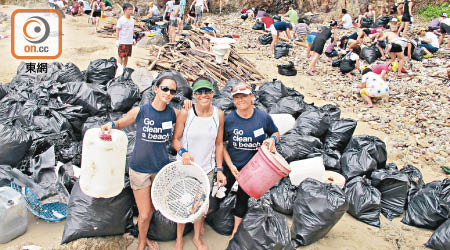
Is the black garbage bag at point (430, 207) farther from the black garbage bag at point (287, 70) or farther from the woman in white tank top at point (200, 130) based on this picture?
the black garbage bag at point (287, 70)

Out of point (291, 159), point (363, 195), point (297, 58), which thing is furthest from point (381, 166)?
point (297, 58)

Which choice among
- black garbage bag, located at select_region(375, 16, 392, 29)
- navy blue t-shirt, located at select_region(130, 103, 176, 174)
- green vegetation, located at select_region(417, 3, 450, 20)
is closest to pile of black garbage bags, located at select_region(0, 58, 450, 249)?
navy blue t-shirt, located at select_region(130, 103, 176, 174)

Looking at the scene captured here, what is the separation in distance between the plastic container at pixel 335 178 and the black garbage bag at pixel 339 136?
66 cm

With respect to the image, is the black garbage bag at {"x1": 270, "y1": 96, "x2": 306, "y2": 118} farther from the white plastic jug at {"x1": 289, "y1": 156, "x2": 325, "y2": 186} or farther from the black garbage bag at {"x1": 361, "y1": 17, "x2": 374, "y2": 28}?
the black garbage bag at {"x1": 361, "y1": 17, "x2": 374, "y2": 28}

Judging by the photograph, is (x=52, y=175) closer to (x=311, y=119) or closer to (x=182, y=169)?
(x=182, y=169)

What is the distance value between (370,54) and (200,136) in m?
8.18

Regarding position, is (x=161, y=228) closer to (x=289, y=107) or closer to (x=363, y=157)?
(x=363, y=157)

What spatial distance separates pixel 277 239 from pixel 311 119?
2.22m

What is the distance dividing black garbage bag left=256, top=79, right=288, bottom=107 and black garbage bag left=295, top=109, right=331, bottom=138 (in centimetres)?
76

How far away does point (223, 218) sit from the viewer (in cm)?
298

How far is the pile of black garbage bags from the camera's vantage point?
8.50ft

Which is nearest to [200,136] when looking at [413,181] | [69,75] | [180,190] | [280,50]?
[180,190]

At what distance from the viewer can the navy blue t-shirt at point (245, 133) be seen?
8.32 feet

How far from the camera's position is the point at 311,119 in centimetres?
427
